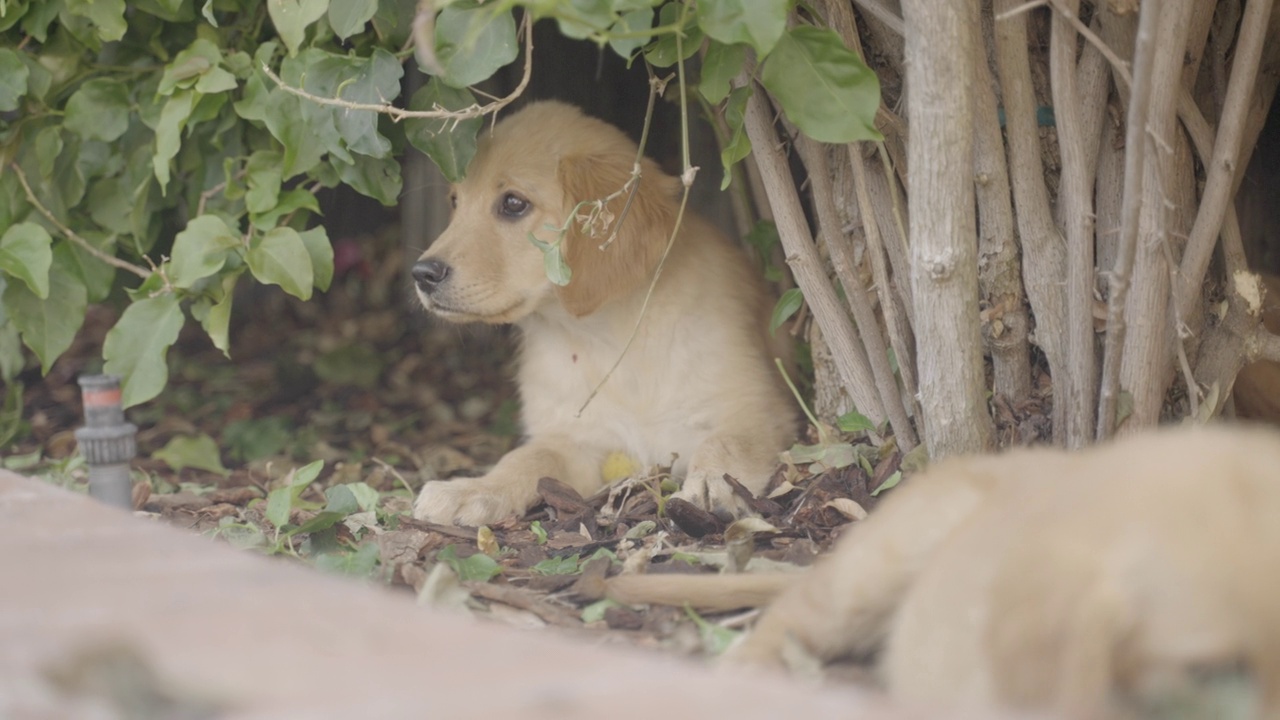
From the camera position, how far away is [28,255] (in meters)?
3.38

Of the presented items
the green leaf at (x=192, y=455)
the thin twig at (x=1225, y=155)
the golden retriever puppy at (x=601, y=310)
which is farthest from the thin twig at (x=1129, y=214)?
the green leaf at (x=192, y=455)

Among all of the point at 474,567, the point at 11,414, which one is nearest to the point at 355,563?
the point at 474,567

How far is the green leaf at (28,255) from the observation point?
3.35m

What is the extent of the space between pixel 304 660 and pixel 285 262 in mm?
2067

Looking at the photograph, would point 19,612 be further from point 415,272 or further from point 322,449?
point 322,449

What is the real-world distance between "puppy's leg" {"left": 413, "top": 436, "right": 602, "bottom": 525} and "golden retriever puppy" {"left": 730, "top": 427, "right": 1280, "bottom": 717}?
182 cm

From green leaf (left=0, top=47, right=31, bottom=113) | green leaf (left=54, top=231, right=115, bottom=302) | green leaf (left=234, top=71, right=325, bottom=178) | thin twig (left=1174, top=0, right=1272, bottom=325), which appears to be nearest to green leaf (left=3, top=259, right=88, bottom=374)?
green leaf (left=54, top=231, right=115, bottom=302)

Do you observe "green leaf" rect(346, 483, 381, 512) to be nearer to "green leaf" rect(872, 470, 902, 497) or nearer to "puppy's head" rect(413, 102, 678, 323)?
"puppy's head" rect(413, 102, 678, 323)

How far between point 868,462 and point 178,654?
2160 mm

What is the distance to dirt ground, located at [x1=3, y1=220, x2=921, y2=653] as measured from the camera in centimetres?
263

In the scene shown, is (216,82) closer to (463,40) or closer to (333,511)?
(463,40)

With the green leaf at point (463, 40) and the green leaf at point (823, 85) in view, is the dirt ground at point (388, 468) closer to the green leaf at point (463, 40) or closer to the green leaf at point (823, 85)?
the green leaf at point (823, 85)

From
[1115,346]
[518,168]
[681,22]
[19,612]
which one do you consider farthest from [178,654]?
[518,168]

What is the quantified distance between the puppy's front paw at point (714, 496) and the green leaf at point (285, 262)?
3.74 feet
